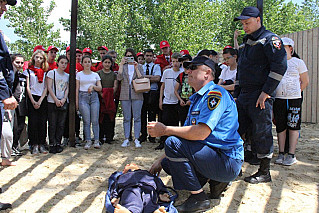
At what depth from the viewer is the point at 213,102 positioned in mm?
2723

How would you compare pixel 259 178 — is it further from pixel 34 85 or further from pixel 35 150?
pixel 34 85

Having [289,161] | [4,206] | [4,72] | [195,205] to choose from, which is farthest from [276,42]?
[4,206]

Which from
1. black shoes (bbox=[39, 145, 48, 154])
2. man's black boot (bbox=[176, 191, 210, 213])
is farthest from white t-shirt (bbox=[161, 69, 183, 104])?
man's black boot (bbox=[176, 191, 210, 213])

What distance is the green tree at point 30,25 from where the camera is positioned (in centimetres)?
1544

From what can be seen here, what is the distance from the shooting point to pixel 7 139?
4375 millimetres

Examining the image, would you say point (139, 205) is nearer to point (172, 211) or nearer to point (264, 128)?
point (172, 211)

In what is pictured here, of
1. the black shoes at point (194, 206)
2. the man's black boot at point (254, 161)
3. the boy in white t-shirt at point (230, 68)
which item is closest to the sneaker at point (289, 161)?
the man's black boot at point (254, 161)

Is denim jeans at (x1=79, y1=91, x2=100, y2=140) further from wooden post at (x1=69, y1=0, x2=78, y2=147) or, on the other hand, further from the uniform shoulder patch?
the uniform shoulder patch

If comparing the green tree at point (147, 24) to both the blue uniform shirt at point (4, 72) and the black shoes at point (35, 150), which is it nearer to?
the black shoes at point (35, 150)

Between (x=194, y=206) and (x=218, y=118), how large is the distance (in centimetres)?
86

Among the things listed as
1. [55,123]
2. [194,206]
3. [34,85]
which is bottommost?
[194,206]

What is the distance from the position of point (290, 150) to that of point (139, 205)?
282 cm

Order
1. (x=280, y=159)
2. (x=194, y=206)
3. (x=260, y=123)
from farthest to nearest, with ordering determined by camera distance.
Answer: (x=280, y=159) < (x=260, y=123) < (x=194, y=206)

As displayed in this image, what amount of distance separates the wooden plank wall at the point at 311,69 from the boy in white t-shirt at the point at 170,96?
15.2 feet
